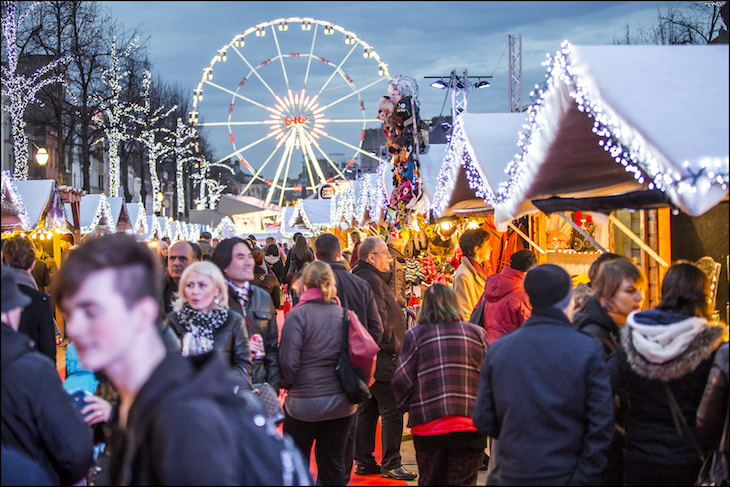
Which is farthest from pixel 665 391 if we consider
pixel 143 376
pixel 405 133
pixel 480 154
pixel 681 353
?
pixel 405 133

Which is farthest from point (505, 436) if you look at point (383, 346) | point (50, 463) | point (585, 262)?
point (585, 262)

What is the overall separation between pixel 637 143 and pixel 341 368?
238 centimetres

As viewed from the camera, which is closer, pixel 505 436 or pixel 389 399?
pixel 505 436

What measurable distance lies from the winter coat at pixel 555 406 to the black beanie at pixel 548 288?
0.06 m

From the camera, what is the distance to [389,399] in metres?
6.25

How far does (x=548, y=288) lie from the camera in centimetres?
349

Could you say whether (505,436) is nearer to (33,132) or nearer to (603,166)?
(603,166)

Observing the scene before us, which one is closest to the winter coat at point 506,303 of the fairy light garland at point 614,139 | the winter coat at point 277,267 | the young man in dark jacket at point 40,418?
the fairy light garland at point 614,139

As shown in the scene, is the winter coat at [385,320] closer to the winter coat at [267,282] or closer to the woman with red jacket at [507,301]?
the woman with red jacket at [507,301]

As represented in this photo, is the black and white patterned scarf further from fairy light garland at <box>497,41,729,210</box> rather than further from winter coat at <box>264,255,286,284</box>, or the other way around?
winter coat at <box>264,255,286,284</box>

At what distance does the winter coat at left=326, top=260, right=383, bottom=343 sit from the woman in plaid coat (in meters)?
1.36

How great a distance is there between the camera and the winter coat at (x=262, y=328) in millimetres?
4801

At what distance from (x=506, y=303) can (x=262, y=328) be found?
1.70 metres

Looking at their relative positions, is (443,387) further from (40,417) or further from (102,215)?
(102,215)
